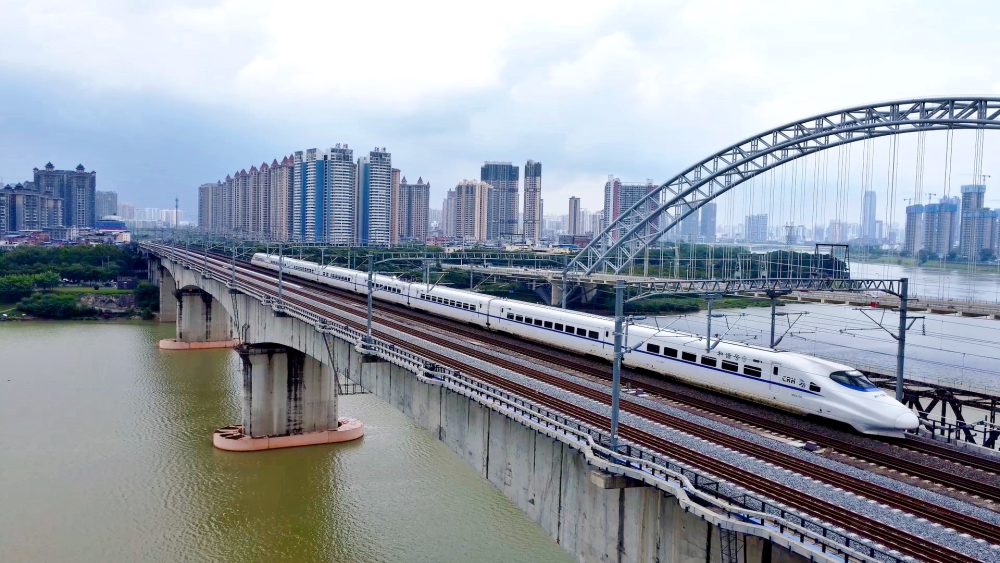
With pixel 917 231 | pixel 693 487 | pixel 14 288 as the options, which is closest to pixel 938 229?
pixel 917 231

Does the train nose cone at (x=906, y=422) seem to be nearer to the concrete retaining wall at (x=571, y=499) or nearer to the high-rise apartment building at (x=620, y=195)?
the concrete retaining wall at (x=571, y=499)

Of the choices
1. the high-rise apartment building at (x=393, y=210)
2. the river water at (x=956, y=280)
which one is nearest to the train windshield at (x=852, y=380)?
the river water at (x=956, y=280)

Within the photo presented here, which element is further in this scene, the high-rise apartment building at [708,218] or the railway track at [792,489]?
the high-rise apartment building at [708,218]

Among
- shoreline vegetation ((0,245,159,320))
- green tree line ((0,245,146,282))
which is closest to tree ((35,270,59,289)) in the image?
shoreline vegetation ((0,245,159,320))

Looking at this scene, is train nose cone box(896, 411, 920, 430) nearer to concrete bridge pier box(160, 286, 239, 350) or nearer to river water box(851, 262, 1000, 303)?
river water box(851, 262, 1000, 303)

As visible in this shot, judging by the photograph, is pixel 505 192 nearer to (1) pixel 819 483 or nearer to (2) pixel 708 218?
(2) pixel 708 218

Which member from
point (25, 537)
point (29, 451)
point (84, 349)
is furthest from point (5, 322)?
point (25, 537)
